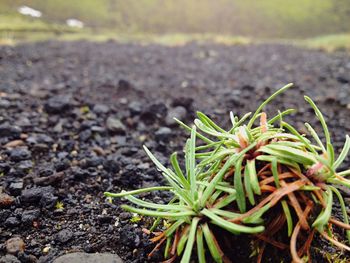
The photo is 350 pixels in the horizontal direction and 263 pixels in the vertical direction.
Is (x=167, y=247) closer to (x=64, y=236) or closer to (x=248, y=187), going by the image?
(x=248, y=187)

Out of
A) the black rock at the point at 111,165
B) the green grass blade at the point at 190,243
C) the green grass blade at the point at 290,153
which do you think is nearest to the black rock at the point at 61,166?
the black rock at the point at 111,165

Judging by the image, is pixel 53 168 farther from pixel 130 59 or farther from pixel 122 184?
pixel 130 59

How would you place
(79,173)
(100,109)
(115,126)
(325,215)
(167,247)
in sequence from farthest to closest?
(100,109)
(115,126)
(79,173)
(167,247)
(325,215)

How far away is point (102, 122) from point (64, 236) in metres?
2.76

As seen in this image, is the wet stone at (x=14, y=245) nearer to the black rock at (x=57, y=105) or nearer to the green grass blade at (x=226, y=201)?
the green grass blade at (x=226, y=201)

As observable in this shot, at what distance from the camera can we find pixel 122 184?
350 centimetres

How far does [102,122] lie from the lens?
519 centimetres

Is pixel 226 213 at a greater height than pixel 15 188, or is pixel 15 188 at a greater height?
pixel 226 213

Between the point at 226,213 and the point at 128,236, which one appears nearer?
the point at 226,213

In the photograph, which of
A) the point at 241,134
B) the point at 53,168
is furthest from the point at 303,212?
the point at 53,168

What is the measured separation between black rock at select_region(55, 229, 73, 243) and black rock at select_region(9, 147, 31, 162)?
4.89 ft

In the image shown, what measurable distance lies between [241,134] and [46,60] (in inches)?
344

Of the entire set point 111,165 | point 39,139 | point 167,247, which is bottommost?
point 39,139

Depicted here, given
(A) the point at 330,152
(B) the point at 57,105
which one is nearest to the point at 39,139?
(B) the point at 57,105
